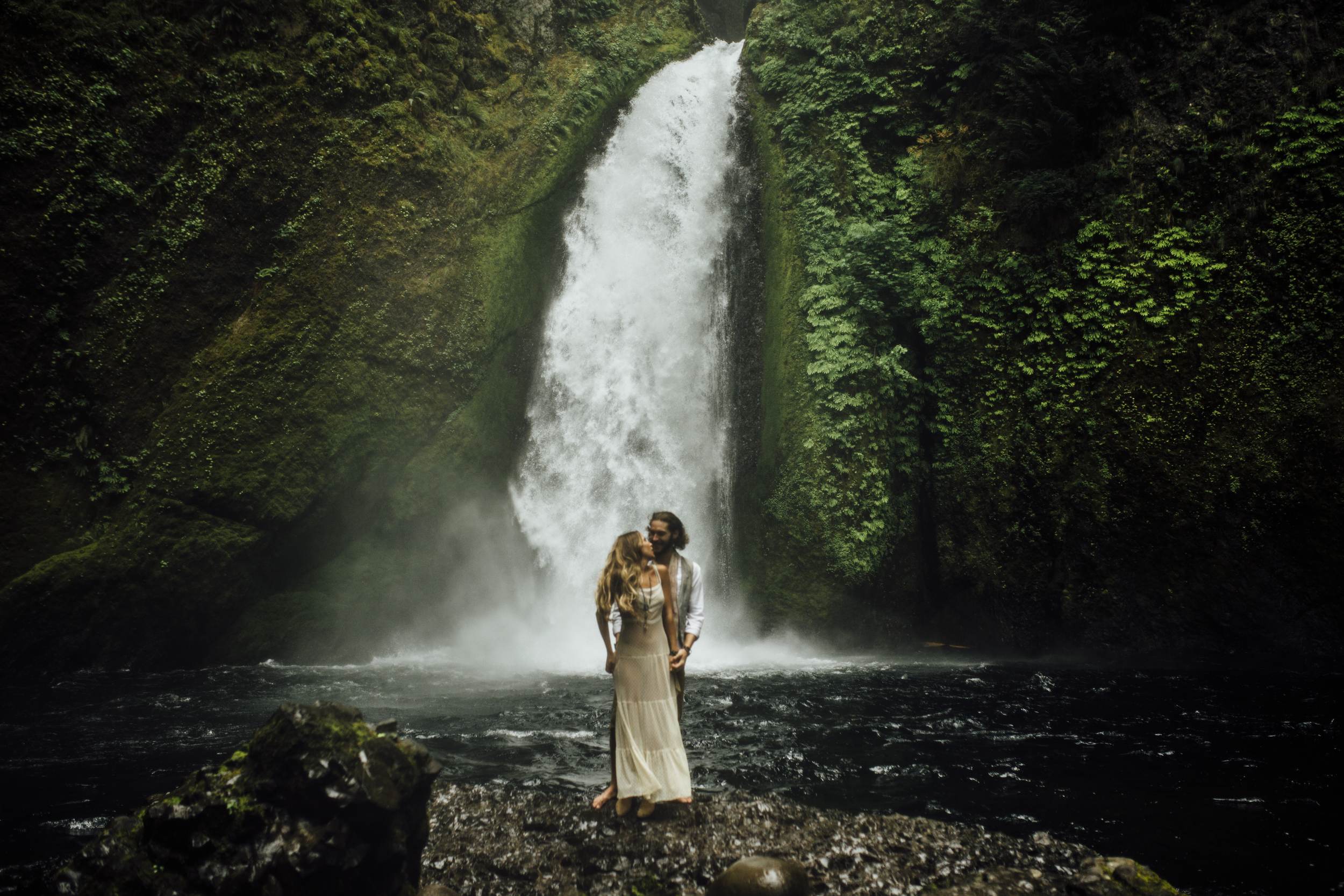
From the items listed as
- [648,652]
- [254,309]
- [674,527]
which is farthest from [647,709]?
[254,309]

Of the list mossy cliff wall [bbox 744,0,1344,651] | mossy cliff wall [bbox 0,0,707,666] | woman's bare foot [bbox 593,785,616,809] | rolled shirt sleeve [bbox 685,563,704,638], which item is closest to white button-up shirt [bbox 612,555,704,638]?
rolled shirt sleeve [bbox 685,563,704,638]

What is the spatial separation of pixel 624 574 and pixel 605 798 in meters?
1.46

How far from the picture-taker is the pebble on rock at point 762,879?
3.07 metres

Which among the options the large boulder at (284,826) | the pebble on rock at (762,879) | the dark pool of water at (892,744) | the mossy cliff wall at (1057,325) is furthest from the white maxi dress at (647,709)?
the mossy cliff wall at (1057,325)

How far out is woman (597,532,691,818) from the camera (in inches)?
163

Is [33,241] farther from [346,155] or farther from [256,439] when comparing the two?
[346,155]

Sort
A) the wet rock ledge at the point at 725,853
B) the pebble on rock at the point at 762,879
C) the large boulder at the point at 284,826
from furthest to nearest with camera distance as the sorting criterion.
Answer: the wet rock ledge at the point at 725,853 → the pebble on rock at the point at 762,879 → the large boulder at the point at 284,826

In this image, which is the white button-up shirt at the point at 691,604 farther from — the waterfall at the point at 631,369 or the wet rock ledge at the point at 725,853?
the waterfall at the point at 631,369

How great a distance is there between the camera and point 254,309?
33.6 ft

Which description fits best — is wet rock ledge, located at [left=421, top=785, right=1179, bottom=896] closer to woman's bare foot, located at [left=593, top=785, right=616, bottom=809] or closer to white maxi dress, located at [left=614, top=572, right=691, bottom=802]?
woman's bare foot, located at [left=593, top=785, right=616, bottom=809]

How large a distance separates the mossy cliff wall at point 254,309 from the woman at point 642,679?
26.0 feet

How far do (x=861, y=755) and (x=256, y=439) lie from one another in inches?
359

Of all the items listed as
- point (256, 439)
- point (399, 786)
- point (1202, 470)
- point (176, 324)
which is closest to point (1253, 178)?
point (1202, 470)

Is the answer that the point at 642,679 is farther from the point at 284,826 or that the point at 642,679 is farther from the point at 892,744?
the point at 892,744
